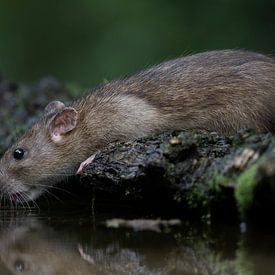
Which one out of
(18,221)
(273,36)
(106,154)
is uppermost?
(273,36)

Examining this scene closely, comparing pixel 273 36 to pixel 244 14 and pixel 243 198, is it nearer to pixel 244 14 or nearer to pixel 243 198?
pixel 244 14

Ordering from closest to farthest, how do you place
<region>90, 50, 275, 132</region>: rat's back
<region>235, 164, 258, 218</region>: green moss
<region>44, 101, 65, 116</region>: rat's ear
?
<region>235, 164, 258, 218</region>: green moss → <region>90, 50, 275, 132</region>: rat's back → <region>44, 101, 65, 116</region>: rat's ear

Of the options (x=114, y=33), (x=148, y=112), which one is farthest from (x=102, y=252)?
(x=114, y=33)

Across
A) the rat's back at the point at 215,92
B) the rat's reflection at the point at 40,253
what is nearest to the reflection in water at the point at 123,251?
the rat's reflection at the point at 40,253

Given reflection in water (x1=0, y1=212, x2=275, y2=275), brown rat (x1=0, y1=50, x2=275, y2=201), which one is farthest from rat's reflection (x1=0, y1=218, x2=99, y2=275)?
brown rat (x1=0, y1=50, x2=275, y2=201)

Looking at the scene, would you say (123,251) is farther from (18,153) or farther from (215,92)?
(18,153)

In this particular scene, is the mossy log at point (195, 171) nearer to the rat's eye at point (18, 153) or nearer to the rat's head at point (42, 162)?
the rat's head at point (42, 162)

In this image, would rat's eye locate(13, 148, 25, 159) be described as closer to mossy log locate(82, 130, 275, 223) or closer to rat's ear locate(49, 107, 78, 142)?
rat's ear locate(49, 107, 78, 142)

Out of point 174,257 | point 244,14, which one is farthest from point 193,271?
point 244,14
